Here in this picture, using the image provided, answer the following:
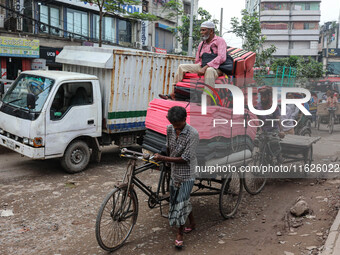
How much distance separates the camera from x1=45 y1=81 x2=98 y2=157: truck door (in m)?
6.84

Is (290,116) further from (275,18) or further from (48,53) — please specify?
(275,18)

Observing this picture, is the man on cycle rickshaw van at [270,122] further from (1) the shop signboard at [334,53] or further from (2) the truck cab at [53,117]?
(1) the shop signboard at [334,53]

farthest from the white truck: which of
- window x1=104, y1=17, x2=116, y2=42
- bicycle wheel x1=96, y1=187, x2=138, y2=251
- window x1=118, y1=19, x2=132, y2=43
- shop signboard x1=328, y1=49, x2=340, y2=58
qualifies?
shop signboard x1=328, y1=49, x2=340, y2=58

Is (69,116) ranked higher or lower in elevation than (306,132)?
higher

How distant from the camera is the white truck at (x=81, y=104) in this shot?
22.2ft

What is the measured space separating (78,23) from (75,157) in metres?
18.4

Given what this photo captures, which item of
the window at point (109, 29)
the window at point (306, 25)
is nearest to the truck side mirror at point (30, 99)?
the window at point (109, 29)

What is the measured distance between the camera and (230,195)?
5137 millimetres

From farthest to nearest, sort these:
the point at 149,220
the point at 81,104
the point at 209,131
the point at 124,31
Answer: the point at 124,31 → the point at 81,104 → the point at 149,220 → the point at 209,131

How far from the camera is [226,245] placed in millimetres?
4289

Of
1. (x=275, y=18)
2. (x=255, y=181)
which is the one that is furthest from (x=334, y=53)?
A: (x=255, y=181)

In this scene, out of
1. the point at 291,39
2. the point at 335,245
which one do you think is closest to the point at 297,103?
the point at 335,245

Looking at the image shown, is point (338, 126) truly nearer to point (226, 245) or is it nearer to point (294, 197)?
point (294, 197)

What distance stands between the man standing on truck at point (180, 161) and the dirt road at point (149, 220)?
1.42 ft
